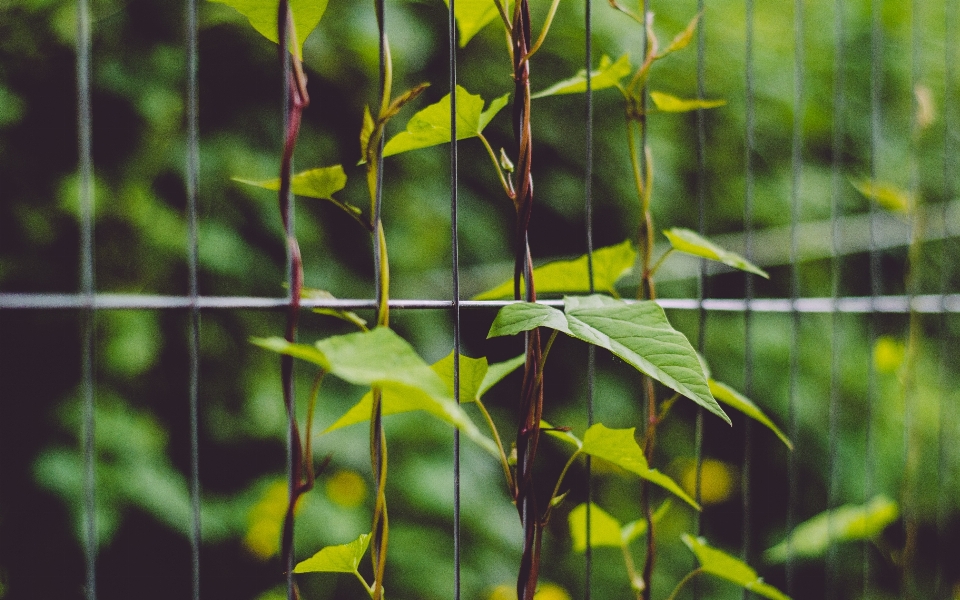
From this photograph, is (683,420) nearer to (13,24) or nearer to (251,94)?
→ (251,94)

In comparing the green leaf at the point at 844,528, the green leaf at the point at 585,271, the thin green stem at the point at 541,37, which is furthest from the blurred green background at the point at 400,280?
the thin green stem at the point at 541,37

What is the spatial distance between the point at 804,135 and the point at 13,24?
3.94ft

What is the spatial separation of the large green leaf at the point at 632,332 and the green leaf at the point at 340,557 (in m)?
0.12

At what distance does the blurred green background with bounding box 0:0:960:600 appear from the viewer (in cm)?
69

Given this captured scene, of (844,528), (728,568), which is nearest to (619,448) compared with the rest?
(728,568)

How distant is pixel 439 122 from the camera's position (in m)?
0.32

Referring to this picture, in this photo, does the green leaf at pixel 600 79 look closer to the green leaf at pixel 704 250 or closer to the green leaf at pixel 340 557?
the green leaf at pixel 704 250

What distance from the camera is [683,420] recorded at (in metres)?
1.13

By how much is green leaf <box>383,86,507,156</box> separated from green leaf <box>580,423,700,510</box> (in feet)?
0.54

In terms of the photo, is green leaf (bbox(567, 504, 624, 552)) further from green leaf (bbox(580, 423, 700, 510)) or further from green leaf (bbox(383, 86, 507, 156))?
green leaf (bbox(383, 86, 507, 156))

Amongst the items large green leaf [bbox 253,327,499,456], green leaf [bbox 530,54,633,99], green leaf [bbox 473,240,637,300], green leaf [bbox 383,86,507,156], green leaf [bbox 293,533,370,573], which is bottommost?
green leaf [bbox 293,533,370,573]

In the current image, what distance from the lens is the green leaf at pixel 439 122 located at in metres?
0.32

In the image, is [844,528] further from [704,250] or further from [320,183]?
[320,183]

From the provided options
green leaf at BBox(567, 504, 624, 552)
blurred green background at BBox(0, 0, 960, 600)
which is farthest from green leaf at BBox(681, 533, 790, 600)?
blurred green background at BBox(0, 0, 960, 600)
